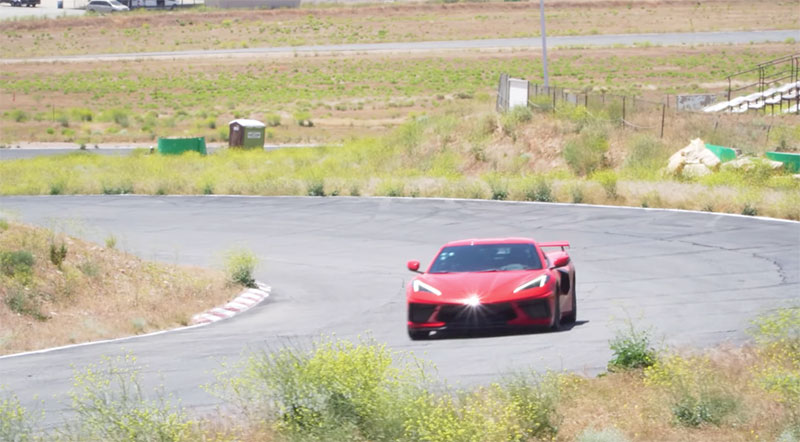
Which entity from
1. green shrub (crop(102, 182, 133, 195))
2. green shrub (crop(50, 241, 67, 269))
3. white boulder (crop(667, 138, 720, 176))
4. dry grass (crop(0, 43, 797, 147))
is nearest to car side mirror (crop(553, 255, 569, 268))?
green shrub (crop(50, 241, 67, 269))

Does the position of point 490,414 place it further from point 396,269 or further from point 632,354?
point 396,269

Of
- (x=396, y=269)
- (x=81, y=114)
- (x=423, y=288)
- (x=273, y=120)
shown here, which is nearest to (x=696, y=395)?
(x=423, y=288)

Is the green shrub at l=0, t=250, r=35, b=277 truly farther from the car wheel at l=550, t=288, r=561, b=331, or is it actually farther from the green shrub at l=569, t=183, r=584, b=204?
the green shrub at l=569, t=183, r=584, b=204

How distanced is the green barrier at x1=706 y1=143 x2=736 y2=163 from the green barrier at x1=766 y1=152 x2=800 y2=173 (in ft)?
4.47

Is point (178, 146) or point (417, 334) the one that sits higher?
point (178, 146)

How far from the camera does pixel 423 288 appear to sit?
1678cm

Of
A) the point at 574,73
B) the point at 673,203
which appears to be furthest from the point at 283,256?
the point at 574,73

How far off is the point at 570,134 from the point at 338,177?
887 centimetres

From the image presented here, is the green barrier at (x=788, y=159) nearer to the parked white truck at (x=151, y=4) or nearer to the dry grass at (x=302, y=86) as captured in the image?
the dry grass at (x=302, y=86)

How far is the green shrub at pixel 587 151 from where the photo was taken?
4362cm

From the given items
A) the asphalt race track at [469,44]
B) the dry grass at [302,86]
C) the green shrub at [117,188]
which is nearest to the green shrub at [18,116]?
the dry grass at [302,86]

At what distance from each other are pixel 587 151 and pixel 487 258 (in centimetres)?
2711

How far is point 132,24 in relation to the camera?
123 meters

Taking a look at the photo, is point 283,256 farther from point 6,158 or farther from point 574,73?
point 574,73
